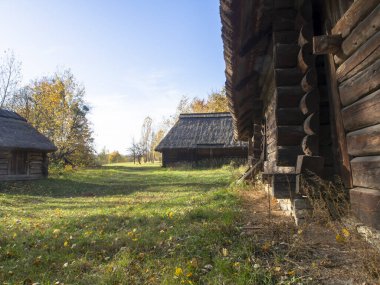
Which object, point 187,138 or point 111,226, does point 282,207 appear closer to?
point 111,226

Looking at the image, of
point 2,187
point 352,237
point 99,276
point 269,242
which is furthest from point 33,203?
point 352,237

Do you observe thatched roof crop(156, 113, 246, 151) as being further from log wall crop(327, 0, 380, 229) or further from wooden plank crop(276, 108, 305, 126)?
log wall crop(327, 0, 380, 229)

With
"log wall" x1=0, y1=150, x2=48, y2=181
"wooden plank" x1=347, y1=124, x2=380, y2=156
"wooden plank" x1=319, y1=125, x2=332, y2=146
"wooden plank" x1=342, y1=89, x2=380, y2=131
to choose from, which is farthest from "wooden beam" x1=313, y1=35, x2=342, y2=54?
"log wall" x1=0, y1=150, x2=48, y2=181

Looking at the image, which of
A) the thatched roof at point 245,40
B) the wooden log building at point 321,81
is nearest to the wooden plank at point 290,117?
the wooden log building at point 321,81

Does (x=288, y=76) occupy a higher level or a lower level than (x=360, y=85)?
higher

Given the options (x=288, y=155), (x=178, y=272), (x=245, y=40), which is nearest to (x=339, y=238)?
(x=288, y=155)

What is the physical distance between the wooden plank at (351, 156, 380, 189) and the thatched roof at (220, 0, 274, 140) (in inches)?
84.3

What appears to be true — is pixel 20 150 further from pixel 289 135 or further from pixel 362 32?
pixel 362 32

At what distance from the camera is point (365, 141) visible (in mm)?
2750

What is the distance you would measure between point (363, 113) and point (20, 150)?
1698 centimetres

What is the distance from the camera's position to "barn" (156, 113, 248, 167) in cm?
2717

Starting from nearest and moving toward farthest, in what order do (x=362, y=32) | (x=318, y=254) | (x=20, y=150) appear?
(x=362, y=32) < (x=318, y=254) < (x=20, y=150)

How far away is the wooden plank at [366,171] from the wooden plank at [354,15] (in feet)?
4.09

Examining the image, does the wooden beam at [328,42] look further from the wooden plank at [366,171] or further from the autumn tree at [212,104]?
the autumn tree at [212,104]
